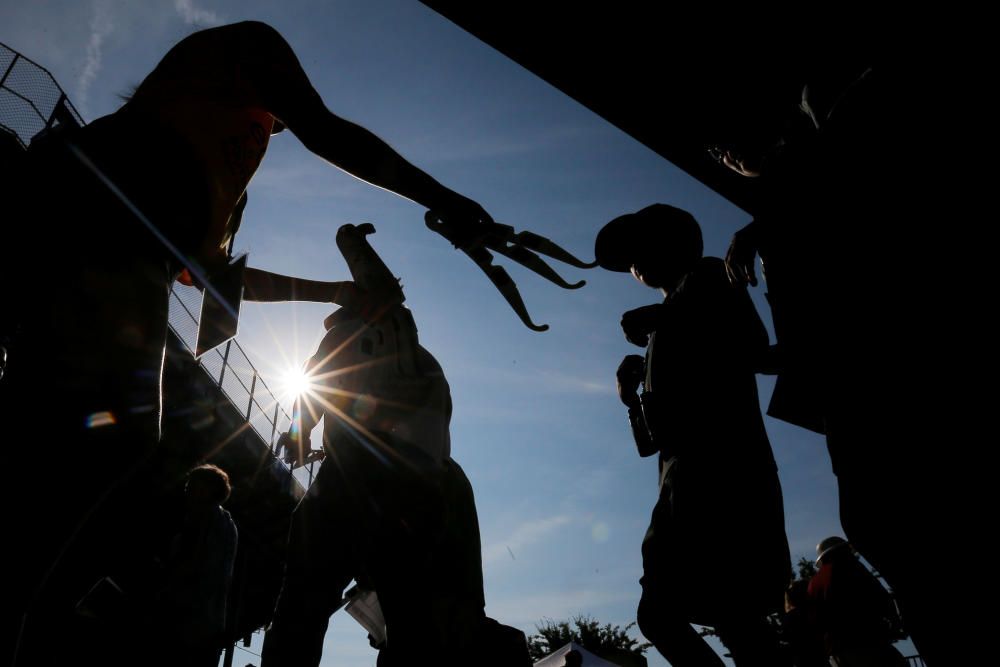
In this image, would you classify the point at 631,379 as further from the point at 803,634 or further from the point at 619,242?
the point at 803,634

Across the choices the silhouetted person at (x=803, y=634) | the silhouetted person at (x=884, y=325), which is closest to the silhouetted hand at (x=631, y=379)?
the silhouetted person at (x=884, y=325)

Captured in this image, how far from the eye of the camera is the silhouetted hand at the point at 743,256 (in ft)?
5.94

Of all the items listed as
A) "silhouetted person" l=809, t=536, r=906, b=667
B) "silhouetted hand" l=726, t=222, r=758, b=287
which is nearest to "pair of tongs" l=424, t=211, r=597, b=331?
"silhouetted hand" l=726, t=222, r=758, b=287

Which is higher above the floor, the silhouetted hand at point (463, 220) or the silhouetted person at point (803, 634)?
the silhouetted hand at point (463, 220)

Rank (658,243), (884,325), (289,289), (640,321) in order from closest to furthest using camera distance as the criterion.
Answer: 1. (884,325)
2. (289,289)
3. (640,321)
4. (658,243)

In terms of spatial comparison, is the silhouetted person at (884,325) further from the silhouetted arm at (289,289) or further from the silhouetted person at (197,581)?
the silhouetted person at (197,581)

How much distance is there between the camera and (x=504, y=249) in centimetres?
140

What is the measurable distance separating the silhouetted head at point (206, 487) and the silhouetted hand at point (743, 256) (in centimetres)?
443

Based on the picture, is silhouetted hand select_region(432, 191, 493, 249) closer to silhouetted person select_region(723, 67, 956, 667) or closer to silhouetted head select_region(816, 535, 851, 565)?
silhouetted person select_region(723, 67, 956, 667)

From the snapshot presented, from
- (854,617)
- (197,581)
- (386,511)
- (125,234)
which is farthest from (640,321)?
(197,581)

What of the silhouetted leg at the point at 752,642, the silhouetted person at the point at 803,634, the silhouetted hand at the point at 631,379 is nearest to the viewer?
the silhouetted leg at the point at 752,642

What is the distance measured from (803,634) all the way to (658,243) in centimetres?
389

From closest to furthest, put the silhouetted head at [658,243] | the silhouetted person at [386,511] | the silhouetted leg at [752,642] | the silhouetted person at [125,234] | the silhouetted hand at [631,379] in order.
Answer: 1. the silhouetted person at [125,234]
2. the silhouetted leg at [752,642]
3. the silhouetted person at [386,511]
4. the silhouetted hand at [631,379]
5. the silhouetted head at [658,243]

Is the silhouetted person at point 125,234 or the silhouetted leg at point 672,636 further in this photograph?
the silhouetted leg at point 672,636
